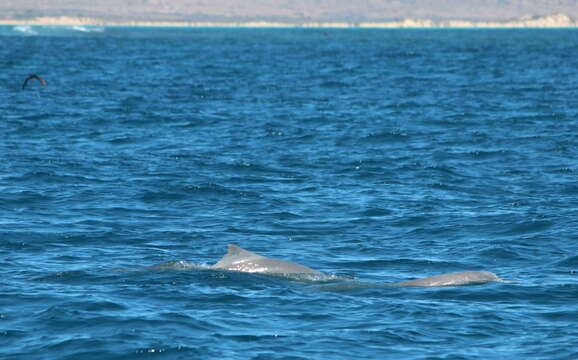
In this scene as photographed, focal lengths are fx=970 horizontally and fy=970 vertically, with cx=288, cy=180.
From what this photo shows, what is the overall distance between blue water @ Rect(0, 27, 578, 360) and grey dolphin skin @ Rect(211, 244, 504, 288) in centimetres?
27

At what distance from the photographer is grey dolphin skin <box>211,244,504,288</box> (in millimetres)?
16516

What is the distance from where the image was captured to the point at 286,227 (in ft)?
69.8

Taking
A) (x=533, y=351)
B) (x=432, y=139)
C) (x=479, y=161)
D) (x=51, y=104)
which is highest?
(x=51, y=104)

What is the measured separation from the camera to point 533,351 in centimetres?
1307

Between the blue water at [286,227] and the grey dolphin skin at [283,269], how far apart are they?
0.27 metres

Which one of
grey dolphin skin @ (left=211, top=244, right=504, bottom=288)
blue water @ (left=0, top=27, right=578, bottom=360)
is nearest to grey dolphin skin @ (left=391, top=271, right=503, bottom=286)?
grey dolphin skin @ (left=211, top=244, right=504, bottom=288)

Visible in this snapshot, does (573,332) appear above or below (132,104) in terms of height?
below

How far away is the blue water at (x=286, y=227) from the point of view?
13750mm

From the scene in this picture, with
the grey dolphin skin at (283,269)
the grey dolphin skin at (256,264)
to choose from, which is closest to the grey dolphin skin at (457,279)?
the grey dolphin skin at (283,269)

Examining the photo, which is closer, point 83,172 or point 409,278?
point 409,278

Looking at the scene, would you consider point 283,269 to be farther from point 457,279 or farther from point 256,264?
point 457,279

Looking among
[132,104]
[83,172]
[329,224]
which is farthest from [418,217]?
[132,104]

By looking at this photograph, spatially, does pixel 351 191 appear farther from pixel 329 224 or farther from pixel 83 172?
pixel 83 172

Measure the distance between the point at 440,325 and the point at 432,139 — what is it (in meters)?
21.7
